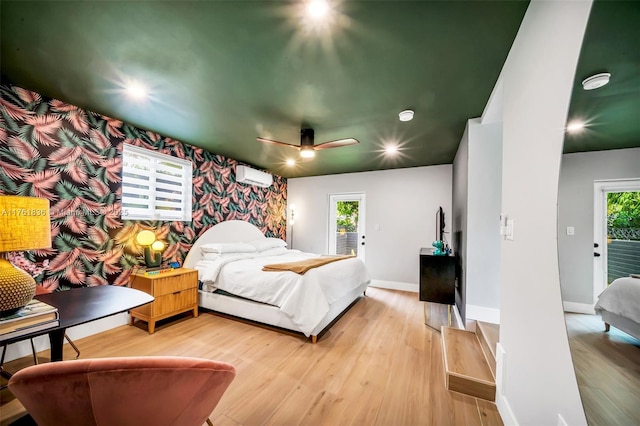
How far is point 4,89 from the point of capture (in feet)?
6.78

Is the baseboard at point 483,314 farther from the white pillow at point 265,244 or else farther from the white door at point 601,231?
the white pillow at point 265,244

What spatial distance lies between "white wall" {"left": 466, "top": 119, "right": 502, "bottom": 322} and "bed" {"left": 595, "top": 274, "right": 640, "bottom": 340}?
6.89 feet

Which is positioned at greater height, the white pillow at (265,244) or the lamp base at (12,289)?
the lamp base at (12,289)

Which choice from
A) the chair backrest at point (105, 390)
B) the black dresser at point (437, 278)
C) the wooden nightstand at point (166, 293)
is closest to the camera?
the chair backrest at point (105, 390)

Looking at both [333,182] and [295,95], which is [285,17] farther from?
[333,182]

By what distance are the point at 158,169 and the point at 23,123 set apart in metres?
1.25

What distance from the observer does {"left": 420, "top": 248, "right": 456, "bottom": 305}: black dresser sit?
2.87 m

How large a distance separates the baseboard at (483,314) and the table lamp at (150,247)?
3.70 metres

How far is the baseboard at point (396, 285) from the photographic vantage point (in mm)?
4586

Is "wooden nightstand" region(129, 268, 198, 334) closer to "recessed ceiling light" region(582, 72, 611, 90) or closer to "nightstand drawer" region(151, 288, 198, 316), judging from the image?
"nightstand drawer" region(151, 288, 198, 316)

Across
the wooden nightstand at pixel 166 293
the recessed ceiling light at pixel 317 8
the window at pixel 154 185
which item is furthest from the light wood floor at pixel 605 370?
the window at pixel 154 185

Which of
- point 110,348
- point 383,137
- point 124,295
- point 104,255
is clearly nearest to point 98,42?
point 124,295

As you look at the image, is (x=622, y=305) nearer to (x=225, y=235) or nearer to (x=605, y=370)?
(x=605, y=370)

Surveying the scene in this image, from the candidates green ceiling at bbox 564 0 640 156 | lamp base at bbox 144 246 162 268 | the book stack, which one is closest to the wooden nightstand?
lamp base at bbox 144 246 162 268
